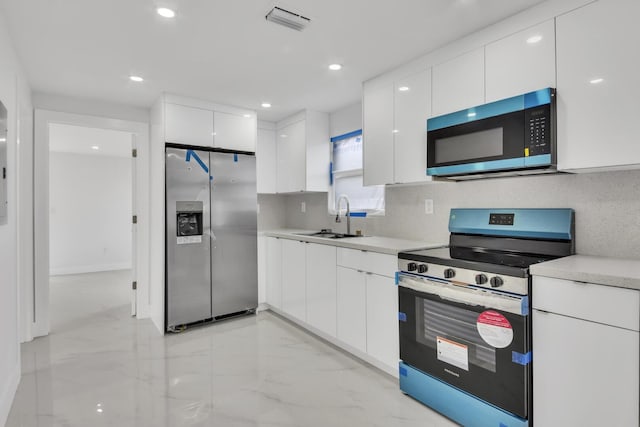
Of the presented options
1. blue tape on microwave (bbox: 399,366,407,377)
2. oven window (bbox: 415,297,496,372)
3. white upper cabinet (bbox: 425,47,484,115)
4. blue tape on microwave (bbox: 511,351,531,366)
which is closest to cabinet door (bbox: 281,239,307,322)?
A: blue tape on microwave (bbox: 399,366,407,377)

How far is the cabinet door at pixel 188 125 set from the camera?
3410 millimetres

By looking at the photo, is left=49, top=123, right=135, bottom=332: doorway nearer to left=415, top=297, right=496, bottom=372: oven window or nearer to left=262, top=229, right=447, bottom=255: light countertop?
left=262, top=229, right=447, bottom=255: light countertop

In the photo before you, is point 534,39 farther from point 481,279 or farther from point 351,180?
point 351,180

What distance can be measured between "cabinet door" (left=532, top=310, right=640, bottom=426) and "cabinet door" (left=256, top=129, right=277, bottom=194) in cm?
330

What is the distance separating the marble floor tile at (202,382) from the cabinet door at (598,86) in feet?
5.34

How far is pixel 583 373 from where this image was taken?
1.48 meters

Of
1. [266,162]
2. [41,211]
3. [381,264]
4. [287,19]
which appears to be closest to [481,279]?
[381,264]

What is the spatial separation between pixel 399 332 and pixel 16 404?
2.43 metres

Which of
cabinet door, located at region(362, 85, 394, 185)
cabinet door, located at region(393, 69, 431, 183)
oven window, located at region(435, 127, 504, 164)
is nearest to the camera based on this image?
oven window, located at region(435, 127, 504, 164)

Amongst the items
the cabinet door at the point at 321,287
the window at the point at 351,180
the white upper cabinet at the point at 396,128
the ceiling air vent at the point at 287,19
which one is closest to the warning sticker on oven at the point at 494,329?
the white upper cabinet at the point at 396,128

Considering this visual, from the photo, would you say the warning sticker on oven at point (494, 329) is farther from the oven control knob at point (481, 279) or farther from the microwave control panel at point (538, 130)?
the microwave control panel at point (538, 130)

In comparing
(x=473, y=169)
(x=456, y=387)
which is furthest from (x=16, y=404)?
(x=473, y=169)

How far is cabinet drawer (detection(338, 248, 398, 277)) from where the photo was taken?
238 cm

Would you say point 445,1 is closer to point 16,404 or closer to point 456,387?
point 456,387
